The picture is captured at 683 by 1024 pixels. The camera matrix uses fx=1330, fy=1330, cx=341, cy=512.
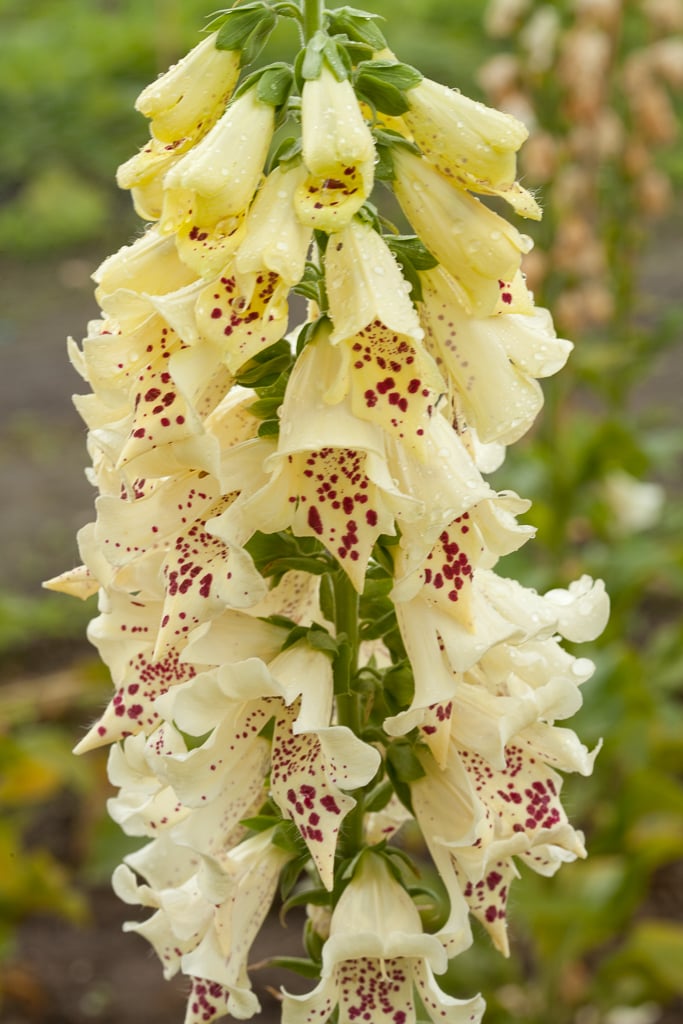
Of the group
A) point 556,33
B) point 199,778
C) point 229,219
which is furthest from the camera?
point 556,33

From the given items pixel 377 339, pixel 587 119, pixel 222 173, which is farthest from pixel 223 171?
pixel 587 119

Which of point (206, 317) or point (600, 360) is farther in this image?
point (600, 360)

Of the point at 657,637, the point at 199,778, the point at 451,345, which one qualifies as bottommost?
the point at 657,637

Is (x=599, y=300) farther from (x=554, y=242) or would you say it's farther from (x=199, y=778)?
(x=199, y=778)

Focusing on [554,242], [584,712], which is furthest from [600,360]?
[584,712]

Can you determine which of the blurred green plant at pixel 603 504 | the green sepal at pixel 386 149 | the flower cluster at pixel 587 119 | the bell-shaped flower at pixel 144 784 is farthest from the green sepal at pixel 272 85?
the flower cluster at pixel 587 119

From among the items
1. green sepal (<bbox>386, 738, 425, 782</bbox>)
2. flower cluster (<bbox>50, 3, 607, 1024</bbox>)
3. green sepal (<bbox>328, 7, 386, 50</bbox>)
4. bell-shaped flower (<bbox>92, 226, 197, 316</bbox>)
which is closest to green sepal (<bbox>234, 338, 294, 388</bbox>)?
flower cluster (<bbox>50, 3, 607, 1024</bbox>)

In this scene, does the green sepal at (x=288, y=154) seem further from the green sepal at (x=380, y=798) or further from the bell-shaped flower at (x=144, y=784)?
the green sepal at (x=380, y=798)

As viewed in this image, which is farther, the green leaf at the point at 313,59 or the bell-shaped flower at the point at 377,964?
the bell-shaped flower at the point at 377,964

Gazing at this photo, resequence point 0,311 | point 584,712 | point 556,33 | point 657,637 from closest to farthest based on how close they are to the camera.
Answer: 1. point 584,712
2. point 556,33
3. point 657,637
4. point 0,311
